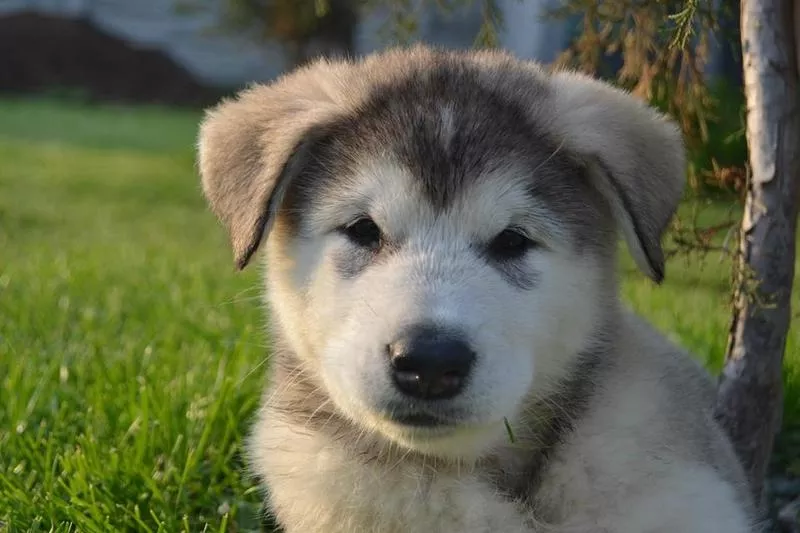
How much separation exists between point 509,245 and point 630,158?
0.45 metres

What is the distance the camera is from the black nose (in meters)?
2.51

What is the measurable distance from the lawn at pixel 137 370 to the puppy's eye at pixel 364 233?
2.55 ft

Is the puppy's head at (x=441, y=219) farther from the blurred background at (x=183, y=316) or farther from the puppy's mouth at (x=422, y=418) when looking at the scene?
the blurred background at (x=183, y=316)

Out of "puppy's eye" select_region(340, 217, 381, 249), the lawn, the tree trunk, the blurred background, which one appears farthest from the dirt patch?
"puppy's eye" select_region(340, 217, 381, 249)

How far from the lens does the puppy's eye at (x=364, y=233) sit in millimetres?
2896

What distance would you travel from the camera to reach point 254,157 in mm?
3039

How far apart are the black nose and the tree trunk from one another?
1.32m

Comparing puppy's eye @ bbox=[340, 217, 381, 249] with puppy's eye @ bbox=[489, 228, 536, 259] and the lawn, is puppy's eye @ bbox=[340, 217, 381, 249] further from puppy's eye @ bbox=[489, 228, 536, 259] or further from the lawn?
the lawn

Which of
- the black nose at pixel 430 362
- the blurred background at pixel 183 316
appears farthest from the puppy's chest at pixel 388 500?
the blurred background at pixel 183 316

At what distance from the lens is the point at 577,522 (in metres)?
2.82

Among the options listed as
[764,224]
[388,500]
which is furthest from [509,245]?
[764,224]

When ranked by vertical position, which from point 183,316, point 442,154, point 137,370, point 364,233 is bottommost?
point 183,316

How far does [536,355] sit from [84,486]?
1.60 m

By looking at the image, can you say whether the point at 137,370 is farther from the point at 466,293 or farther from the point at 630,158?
the point at 630,158
